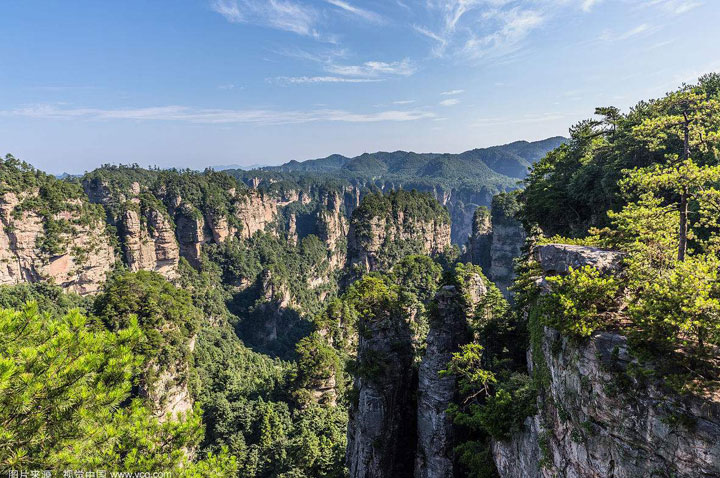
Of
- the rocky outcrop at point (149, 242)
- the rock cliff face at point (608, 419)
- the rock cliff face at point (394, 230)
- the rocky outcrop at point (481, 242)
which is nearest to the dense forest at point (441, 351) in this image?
the rock cliff face at point (608, 419)

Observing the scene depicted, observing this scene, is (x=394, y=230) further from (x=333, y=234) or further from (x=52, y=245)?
(x=52, y=245)

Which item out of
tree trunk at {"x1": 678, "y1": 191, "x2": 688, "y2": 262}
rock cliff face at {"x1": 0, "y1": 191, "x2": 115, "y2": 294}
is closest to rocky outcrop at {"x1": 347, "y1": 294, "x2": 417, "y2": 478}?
tree trunk at {"x1": 678, "y1": 191, "x2": 688, "y2": 262}

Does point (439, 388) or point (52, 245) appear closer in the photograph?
point (439, 388)

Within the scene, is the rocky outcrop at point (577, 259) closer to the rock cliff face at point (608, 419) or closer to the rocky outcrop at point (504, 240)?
the rock cliff face at point (608, 419)

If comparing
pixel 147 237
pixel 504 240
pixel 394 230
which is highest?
pixel 147 237

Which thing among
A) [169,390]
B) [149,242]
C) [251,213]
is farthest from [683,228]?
[251,213]
